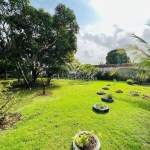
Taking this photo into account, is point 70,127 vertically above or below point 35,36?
below

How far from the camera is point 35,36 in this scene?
14242 millimetres

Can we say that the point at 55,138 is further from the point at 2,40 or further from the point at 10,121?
the point at 2,40

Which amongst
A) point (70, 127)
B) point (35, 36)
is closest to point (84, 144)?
point (70, 127)

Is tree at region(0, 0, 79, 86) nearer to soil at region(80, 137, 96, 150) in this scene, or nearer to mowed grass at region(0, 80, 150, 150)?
mowed grass at region(0, 80, 150, 150)

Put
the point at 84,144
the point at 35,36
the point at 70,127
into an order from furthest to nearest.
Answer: the point at 35,36 < the point at 70,127 < the point at 84,144

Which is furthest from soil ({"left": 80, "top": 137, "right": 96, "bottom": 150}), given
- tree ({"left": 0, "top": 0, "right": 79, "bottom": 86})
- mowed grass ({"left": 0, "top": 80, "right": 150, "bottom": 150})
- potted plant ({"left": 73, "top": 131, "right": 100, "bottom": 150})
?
tree ({"left": 0, "top": 0, "right": 79, "bottom": 86})

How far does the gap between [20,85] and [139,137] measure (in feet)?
40.5

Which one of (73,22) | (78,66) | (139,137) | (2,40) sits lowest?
(139,137)

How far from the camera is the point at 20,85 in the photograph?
14.9 m

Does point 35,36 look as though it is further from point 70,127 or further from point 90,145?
point 90,145

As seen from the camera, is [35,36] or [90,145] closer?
[90,145]

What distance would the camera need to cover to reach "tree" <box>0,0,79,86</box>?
42.1ft

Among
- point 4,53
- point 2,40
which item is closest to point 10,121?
point 4,53

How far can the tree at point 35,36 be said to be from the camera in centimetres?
1282
